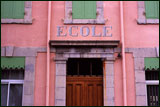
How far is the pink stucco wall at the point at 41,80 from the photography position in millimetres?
10266

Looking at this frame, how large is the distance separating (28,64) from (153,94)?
15.6 ft

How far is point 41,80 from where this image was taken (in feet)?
34.1

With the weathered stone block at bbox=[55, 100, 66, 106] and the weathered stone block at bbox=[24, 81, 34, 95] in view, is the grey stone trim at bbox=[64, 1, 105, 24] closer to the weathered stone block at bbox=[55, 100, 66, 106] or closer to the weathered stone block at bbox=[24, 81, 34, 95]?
the weathered stone block at bbox=[24, 81, 34, 95]

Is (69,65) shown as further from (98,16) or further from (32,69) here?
(98,16)

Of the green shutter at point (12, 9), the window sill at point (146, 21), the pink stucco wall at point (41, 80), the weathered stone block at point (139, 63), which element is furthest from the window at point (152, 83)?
the green shutter at point (12, 9)

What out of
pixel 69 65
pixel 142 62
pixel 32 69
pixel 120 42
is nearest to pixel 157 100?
pixel 142 62

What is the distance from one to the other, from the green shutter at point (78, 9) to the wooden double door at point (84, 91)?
2.34m

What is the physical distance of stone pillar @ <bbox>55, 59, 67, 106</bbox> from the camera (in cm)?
1023

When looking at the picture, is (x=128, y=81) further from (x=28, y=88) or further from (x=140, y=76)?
(x=28, y=88)

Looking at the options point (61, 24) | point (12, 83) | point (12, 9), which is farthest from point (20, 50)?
point (61, 24)

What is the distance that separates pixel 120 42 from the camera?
1069 cm

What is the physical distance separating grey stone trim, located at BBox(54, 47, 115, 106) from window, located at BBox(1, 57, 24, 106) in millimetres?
1380

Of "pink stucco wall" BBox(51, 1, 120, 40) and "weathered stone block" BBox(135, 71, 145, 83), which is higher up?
"pink stucco wall" BBox(51, 1, 120, 40)

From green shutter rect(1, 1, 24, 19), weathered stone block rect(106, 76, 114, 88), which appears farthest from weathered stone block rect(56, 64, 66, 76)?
green shutter rect(1, 1, 24, 19)
